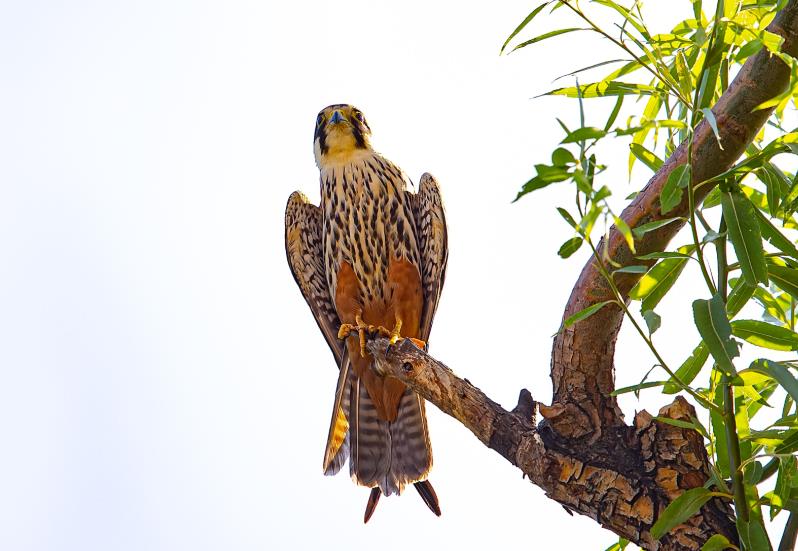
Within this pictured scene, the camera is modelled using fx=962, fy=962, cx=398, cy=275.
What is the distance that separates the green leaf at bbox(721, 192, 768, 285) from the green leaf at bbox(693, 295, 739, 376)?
8cm

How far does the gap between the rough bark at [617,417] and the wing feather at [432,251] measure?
167 centimetres

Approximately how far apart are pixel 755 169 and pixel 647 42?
0.36 meters

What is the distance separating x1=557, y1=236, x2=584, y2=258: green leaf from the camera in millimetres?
1641

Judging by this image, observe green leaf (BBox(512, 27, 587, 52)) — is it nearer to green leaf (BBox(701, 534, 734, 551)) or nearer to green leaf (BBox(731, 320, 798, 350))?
green leaf (BBox(731, 320, 798, 350))

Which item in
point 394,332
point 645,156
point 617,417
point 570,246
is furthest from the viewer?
point 394,332

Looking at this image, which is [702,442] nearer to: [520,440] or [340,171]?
[520,440]

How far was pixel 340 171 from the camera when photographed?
15.6 ft

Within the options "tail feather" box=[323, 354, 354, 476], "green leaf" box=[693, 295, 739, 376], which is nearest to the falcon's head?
"tail feather" box=[323, 354, 354, 476]

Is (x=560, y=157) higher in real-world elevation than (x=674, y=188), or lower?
lower

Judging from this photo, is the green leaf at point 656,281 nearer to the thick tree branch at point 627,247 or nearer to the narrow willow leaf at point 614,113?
the thick tree branch at point 627,247

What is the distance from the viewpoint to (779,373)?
183 cm

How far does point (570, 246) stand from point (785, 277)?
615mm

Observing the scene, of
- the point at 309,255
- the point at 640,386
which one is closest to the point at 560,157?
the point at 640,386

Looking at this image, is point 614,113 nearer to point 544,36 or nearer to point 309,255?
point 544,36
